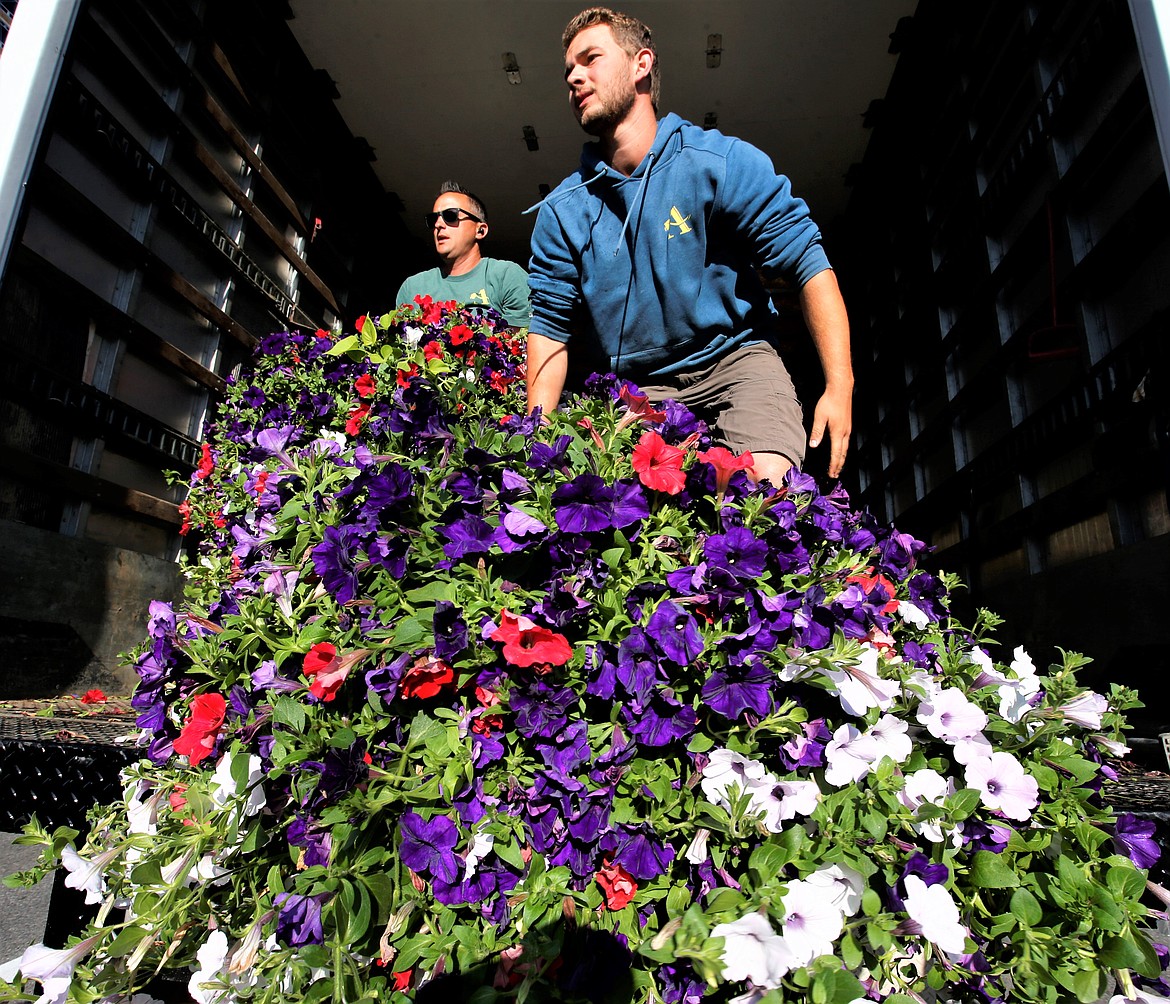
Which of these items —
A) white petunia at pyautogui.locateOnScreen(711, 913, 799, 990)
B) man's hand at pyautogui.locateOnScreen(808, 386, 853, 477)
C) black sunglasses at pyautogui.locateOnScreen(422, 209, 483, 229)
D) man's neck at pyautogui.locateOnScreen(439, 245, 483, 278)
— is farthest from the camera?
man's neck at pyautogui.locateOnScreen(439, 245, 483, 278)

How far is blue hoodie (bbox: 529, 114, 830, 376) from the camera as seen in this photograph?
1.83 metres

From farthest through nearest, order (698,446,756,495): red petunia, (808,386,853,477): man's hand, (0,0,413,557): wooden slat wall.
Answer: (0,0,413,557): wooden slat wall → (808,386,853,477): man's hand → (698,446,756,495): red petunia

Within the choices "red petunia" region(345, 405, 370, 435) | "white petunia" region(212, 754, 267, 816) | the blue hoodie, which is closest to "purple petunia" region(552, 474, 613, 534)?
"white petunia" region(212, 754, 267, 816)

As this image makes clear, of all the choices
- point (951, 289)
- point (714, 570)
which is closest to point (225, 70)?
point (951, 289)

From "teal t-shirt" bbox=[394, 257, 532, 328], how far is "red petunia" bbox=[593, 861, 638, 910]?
279cm

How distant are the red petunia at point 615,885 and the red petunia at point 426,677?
0.27m

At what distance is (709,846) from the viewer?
0.77 meters

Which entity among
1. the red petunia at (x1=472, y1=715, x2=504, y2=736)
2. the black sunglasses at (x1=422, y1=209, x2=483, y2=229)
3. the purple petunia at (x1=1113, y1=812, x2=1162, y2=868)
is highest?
the black sunglasses at (x1=422, y1=209, x2=483, y2=229)

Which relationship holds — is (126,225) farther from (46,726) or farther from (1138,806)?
(1138,806)

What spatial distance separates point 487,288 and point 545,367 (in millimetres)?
1512

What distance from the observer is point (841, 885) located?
28.3 inches

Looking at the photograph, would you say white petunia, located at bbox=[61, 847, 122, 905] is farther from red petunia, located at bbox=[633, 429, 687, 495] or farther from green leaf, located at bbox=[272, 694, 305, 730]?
red petunia, located at bbox=[633, 429, 687, 495]

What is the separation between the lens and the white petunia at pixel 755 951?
629 millimetres

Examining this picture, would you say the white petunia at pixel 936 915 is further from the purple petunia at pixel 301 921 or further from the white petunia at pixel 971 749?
the purple petunia at pixel 301 921
